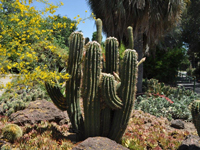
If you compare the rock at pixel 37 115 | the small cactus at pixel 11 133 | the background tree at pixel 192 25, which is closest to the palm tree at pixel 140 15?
the rock at pixel 37 115

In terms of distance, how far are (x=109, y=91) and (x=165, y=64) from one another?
11136 mm

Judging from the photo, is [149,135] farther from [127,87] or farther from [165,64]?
[165,64]

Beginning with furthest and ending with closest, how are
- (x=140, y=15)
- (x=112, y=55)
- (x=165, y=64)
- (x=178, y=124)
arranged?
1. (x=165, y=64)
2. (x=140, y=15)
3. (x=178, y=124)
4. (x=112, y=55)

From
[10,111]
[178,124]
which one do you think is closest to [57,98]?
[10,111]

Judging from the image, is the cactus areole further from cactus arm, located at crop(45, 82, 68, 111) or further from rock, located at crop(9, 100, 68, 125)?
rock, located at crop(9, 100, 68, 125)

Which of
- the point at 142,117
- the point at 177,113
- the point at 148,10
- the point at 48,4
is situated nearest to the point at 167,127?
the point at 142,117

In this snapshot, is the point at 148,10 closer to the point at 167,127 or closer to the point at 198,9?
the point at 167,127

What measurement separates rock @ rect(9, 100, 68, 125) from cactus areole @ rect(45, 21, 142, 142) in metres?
0.96

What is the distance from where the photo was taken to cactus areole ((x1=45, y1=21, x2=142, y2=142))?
331 centimetres

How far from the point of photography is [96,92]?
3359 millimetres

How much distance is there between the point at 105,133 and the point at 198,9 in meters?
18.3

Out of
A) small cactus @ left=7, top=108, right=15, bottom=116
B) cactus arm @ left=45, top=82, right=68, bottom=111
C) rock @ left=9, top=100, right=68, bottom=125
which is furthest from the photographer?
small cactus @ left=7, top=108, right=15, bottom=116


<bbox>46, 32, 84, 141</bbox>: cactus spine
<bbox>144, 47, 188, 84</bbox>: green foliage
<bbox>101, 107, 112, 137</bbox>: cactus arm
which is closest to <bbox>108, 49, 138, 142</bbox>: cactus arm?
<bbox>101, 107, 112, 137</bbox>: cactus arm

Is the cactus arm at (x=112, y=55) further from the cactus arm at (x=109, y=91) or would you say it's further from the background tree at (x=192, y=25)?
the background tree at (x=192, y=25)
